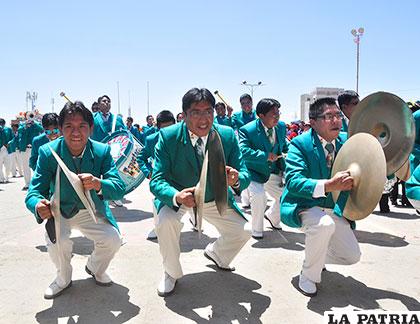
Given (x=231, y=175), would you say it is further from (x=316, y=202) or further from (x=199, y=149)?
(x=316, y=202)

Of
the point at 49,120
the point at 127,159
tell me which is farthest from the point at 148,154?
the point at 49,120

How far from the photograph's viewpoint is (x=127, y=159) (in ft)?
21.5

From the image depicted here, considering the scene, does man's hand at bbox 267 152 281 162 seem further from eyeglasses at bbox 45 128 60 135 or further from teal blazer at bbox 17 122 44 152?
teal blazer at bbox 17 122 44 152

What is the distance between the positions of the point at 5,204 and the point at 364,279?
725 cm

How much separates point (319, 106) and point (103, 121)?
16.0 ft

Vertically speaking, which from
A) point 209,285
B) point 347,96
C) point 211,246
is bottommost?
point 209,285

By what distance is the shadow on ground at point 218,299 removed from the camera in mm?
3037

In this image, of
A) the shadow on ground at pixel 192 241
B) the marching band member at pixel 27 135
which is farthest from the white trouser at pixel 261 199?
the marching band member at pixel 27 135

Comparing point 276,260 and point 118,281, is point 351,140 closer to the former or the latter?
point 276,260

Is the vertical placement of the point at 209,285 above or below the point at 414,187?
below

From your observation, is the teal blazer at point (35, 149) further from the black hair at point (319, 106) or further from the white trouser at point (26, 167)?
the white trouser at point (26, 167)

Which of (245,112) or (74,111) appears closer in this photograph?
(74,111)

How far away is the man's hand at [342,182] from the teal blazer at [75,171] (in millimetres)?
1739

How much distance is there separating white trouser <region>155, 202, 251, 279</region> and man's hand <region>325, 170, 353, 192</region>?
986 millimetres
